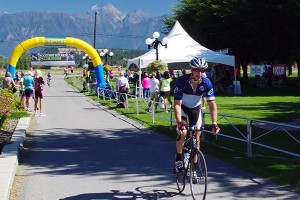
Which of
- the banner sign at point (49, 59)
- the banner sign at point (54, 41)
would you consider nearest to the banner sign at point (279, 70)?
the banner sign at point (54, 41)

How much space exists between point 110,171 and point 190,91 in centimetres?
260

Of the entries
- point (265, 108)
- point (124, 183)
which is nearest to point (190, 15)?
point (265, 108)

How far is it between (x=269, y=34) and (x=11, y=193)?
28263 millimetres

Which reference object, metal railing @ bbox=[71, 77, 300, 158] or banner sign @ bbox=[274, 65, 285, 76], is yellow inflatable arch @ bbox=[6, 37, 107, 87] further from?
banner sign @ bbox=[274, 65, 285, 76]

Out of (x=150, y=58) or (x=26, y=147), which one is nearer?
(x=26, y=147)

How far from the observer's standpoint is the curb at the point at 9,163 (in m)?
6.57

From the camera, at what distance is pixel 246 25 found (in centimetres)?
3578

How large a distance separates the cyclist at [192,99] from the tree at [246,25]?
24.0m

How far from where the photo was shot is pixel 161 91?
1869 cm

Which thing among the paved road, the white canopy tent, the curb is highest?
the white canopy tent

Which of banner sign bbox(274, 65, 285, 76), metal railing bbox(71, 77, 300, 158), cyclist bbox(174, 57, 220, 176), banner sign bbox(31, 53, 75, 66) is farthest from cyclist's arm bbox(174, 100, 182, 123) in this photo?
banner sign bbox(31, 53, 75, 66)

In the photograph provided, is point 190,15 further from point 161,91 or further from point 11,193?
point 11,193

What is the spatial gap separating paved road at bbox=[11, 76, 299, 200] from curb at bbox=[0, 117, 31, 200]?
17 cm

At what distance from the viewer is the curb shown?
6.57 m
